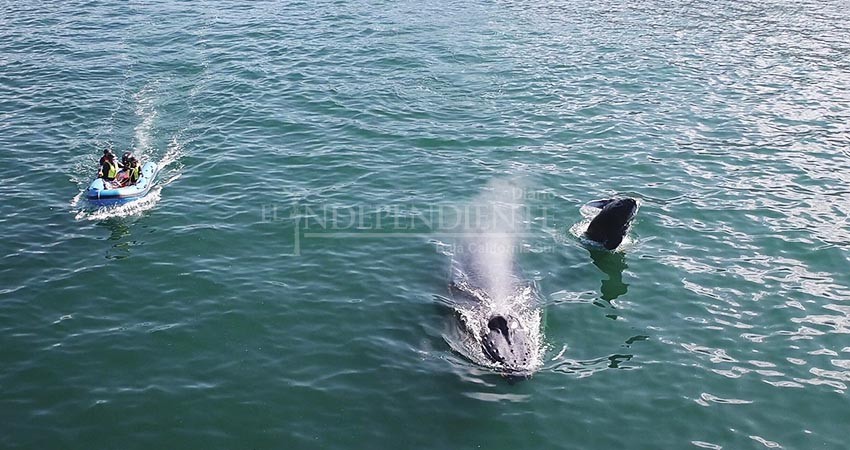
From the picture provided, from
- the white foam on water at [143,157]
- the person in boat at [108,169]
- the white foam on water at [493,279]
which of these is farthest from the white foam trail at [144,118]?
the white foam on water at [493,279]

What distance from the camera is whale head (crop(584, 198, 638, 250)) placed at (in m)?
23.1

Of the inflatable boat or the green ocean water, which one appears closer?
the green ocean water

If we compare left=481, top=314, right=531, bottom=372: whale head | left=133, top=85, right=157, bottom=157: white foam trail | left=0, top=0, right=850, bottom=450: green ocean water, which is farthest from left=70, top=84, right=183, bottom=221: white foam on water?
left=481, top=314, right=531, bottom=372: whale head

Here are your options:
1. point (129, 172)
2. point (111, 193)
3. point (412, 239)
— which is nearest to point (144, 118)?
point (129, 172)

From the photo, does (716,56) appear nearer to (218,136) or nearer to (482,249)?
(482,249)

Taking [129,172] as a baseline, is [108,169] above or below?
above

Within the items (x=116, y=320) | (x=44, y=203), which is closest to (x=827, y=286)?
(x=116, y=320)

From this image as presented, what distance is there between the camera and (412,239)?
24.9 m

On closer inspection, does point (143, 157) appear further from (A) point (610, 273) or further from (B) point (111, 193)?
(A) point (610, 273)

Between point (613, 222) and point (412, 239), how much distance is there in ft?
22.0

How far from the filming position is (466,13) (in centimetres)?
→ 5116

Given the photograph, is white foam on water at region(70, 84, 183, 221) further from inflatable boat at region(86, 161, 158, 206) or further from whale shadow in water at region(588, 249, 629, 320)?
whale shadow in water at region(588, 249, 629, 320)

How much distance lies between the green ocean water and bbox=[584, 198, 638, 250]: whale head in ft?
1.80

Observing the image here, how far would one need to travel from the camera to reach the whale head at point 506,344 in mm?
18188
